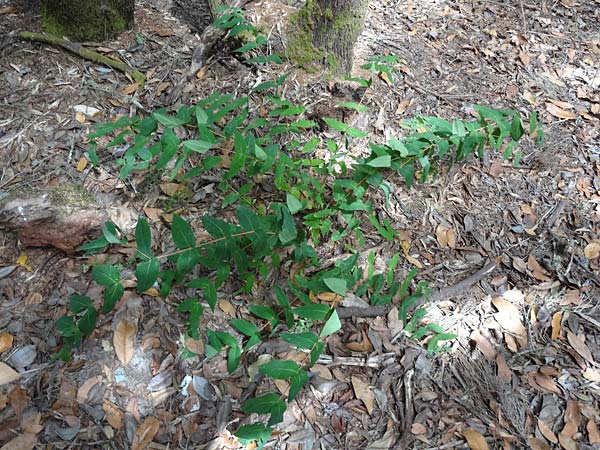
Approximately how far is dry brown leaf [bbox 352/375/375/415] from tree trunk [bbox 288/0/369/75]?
72.7 inches

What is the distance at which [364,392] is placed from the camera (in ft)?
6.84

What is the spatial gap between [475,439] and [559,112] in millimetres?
2384

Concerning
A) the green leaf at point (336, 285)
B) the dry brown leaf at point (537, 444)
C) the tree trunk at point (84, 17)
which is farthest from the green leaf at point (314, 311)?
the tree trunk at point (84, 17)

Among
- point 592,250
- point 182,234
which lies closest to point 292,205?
point 182,234

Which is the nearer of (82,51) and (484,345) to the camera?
(484,345)

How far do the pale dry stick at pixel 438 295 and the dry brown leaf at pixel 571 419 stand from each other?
667mm

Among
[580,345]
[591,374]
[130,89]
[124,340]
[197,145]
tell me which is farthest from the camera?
[130,89]

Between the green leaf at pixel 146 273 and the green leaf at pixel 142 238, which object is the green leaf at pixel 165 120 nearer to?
the green leaf at pixel 142 238

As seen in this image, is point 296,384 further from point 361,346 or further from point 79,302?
point 79,302

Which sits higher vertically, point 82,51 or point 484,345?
point 82,51

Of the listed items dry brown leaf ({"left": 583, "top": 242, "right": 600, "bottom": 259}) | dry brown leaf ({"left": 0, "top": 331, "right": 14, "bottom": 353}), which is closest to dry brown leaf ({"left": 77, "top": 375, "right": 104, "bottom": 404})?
dry brown leaf ({"left": 0, "top": 331, "right": 14, "bottom": 353})

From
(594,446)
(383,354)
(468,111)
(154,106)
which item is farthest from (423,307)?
(154,106)

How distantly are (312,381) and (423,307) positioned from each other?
67cm

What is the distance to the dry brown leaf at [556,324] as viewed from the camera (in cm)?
232
